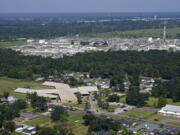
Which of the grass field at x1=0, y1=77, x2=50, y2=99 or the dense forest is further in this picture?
the dense forest

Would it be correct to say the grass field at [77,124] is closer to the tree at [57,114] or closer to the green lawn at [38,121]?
the tree at [57,114]

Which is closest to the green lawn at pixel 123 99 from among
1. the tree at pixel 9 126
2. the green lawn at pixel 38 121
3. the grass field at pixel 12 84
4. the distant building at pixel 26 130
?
the green lawn at pixel 38 121

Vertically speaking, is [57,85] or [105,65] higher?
[105,65]

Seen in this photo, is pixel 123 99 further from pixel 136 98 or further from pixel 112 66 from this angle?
pixel 112 66

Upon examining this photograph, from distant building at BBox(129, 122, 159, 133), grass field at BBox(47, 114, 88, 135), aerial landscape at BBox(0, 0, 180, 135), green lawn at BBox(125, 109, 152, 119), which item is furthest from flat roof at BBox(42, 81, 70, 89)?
distant building at BBox(129, 122, 159, 133)

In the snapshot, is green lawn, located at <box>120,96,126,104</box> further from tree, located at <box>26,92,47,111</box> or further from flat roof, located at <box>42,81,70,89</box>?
tree, located at <box>26,92,47,111</box>

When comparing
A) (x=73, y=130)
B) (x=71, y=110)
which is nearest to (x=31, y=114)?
(x=71, y=110)

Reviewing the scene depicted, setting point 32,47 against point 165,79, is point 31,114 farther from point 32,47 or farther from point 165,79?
point 32,47

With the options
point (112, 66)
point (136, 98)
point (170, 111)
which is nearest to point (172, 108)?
point (170, 111)
